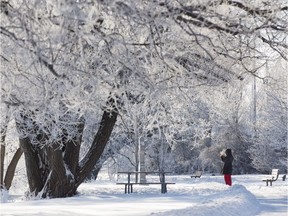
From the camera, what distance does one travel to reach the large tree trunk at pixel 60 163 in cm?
1794

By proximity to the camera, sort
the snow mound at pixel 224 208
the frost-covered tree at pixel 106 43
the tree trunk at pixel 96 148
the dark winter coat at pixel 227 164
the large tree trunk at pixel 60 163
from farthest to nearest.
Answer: the dark winter coat at pixel 227 164, the tree trunk at pixel 96 148, the large tree trunk at pixel 60 163, the snow mound at pixel 224 208, the frost-covered tree at pixel 106 43

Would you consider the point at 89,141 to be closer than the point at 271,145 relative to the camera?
Yes

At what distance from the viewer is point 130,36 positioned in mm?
9523

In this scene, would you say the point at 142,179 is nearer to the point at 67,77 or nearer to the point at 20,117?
the point at 20,117

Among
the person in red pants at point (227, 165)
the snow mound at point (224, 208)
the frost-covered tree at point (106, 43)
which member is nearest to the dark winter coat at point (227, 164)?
the person in red pants at point (227, 165)

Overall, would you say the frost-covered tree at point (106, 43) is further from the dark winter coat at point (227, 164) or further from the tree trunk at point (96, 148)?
the dark winter coat at point (227, 164)

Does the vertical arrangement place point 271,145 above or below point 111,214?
above

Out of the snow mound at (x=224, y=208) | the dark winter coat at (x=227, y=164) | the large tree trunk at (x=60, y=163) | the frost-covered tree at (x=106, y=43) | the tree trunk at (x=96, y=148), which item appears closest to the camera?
the frost-covered tree at (x=106, y=43)

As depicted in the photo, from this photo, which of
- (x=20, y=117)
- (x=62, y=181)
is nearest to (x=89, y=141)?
(x=62, y=181)

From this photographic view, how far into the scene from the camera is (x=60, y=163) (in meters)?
17.9

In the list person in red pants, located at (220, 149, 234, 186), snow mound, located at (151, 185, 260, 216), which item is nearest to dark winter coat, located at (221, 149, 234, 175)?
person in red pants, located at (220, 149, 234, 186)

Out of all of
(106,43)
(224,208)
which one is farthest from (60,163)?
(106,43)

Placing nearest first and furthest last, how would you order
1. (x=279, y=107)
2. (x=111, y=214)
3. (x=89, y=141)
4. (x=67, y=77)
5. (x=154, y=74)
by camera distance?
(x=67, y=77), (x=154, y=74), (x=111, y=214), (x=89, y=141), (x=279, y=107)

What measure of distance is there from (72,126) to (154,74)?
685 centimetres
